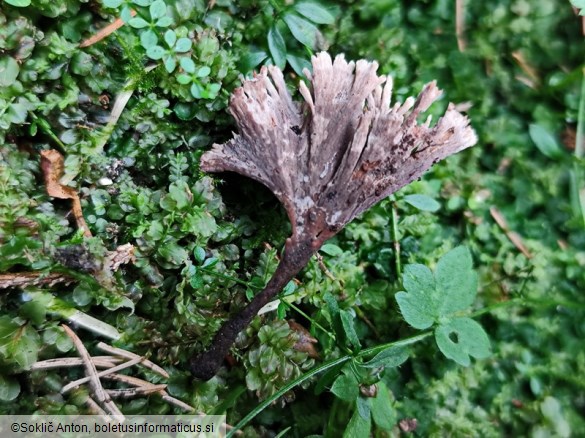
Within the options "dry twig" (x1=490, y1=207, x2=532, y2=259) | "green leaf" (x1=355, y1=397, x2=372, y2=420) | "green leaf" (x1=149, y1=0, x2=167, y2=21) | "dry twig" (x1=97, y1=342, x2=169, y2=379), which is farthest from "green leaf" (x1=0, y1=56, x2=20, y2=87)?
"dry twig" (x1=490, y1=207, x2=532, y2=259)

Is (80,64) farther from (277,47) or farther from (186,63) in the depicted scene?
(277,47)

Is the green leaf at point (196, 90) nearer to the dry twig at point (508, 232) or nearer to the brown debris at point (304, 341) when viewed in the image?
the brown debris at point (304, 341)

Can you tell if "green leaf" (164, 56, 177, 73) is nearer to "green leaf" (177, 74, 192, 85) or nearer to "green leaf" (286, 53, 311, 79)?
"green leaf" (177, 74, 192, 85)

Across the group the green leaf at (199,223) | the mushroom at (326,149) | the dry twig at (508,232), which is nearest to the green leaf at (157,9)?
the mushroom at (326,149)

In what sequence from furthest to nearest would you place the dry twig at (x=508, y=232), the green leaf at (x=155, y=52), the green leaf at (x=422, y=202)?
the dry twig at (x=508, y=232) < the green leaf at (x=422, y=202) < the green leaf at (x=155, y=52)

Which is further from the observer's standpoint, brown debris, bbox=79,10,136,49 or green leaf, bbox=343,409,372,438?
brown debris, bbox=79,10,136,49

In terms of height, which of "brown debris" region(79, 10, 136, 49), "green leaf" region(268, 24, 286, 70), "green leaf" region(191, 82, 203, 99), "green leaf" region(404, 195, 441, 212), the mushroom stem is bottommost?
"green leaf" region(404, 195, 441, 212)

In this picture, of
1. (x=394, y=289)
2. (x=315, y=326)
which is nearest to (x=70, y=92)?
(x=315, y=326)

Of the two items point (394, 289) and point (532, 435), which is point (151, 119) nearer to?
point (394, 289)
